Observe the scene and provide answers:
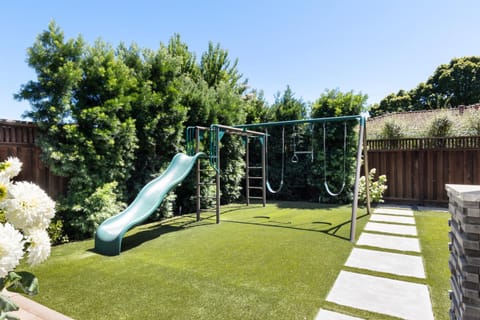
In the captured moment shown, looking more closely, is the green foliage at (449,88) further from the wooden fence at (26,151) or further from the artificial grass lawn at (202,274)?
the wooden fence at (26,151)

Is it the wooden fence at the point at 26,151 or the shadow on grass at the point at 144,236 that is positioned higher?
the wooden fence at the point at 26,151

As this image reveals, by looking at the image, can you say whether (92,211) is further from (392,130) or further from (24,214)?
(392,130)

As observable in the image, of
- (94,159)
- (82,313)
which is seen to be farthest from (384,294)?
(94,159)

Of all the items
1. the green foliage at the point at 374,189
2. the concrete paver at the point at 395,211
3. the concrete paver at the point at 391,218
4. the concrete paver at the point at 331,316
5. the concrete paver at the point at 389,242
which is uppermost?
the green foliage at the point at 374,189

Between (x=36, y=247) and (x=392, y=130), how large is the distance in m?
8.48

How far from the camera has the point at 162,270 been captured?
2.96m

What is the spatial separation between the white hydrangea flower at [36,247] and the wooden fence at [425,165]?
8051 millimetres

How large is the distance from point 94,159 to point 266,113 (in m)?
5.56

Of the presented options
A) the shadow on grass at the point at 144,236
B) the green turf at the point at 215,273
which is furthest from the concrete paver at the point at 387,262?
the shadow on grass at the point at 144,236

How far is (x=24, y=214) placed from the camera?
819 mm

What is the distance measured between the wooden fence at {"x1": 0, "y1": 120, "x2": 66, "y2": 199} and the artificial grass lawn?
1077 millimetres

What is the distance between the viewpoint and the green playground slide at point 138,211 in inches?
139

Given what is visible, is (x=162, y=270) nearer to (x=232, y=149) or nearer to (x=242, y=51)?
(x=232, y=149)

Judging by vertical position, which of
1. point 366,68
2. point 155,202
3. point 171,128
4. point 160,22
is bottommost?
point 155,202
